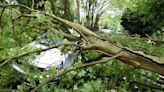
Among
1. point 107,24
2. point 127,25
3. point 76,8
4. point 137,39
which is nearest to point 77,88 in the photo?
point 137,39

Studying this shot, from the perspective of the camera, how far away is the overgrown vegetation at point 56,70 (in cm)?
262

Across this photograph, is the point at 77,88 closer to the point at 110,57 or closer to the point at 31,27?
the point at 110,57

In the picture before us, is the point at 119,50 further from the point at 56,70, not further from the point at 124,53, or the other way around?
the point at 56,70

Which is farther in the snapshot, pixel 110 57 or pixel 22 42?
pixel 22 42

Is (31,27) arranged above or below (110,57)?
above

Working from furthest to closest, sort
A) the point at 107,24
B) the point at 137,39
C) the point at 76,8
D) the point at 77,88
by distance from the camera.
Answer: the point at 107,24
the point at 76,8
the point at 137,39
the point at 77,88

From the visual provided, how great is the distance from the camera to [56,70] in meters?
2.62

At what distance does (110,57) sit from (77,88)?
0.37 metres

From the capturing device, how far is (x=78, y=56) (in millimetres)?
2957

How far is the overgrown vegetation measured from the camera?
8.61 ft

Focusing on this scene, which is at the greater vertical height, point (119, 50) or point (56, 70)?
point (119, 50)

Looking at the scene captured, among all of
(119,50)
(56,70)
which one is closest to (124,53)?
(119,50)

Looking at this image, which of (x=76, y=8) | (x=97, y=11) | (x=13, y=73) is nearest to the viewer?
(x=13, y=73)

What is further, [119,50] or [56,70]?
[119,50]
